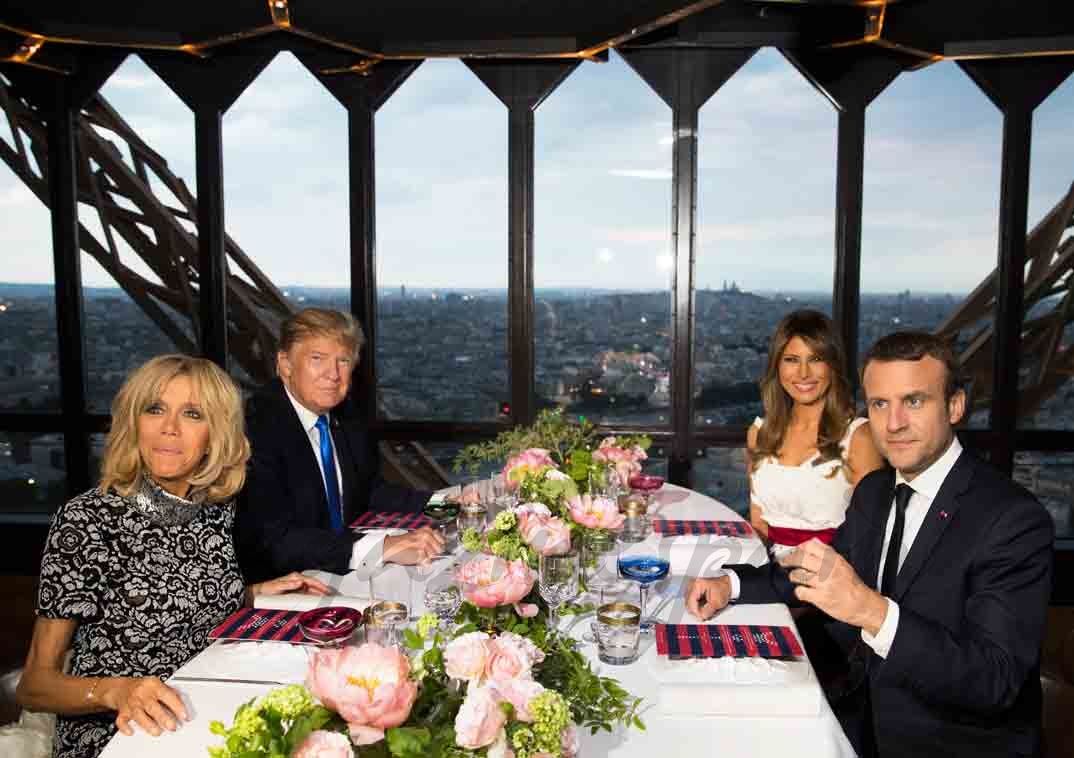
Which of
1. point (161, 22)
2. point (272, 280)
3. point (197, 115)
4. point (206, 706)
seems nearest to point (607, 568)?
point (206, 706)

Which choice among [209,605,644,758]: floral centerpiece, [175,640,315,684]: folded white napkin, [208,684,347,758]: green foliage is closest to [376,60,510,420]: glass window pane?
[175,640,315,684]: folded white napkin

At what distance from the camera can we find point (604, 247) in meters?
4.40

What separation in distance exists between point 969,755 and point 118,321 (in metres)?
4.34

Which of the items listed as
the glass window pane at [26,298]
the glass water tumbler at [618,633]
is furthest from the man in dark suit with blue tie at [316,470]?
the glass window pane at [26,298]

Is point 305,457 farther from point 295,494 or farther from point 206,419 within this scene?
point 206,419

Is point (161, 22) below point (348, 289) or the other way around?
the other way around

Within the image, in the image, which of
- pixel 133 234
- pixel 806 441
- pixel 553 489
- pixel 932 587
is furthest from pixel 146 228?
pixel 932 587

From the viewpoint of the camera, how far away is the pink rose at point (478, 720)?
37.0 inches

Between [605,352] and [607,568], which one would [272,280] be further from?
[607,568]

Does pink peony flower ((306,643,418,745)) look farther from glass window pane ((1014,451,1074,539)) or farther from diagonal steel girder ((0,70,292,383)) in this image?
Answer: glass window pane ((1014,451,1074,539))

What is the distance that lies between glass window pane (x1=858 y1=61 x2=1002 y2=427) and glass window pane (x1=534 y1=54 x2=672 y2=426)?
1006 mm

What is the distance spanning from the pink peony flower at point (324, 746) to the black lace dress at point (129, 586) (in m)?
1.11

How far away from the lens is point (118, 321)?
467cm

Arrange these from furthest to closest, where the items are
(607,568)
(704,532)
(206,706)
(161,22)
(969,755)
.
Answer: (161,22)
(704,532)
(607,568)
(969,755)
(206,706)
